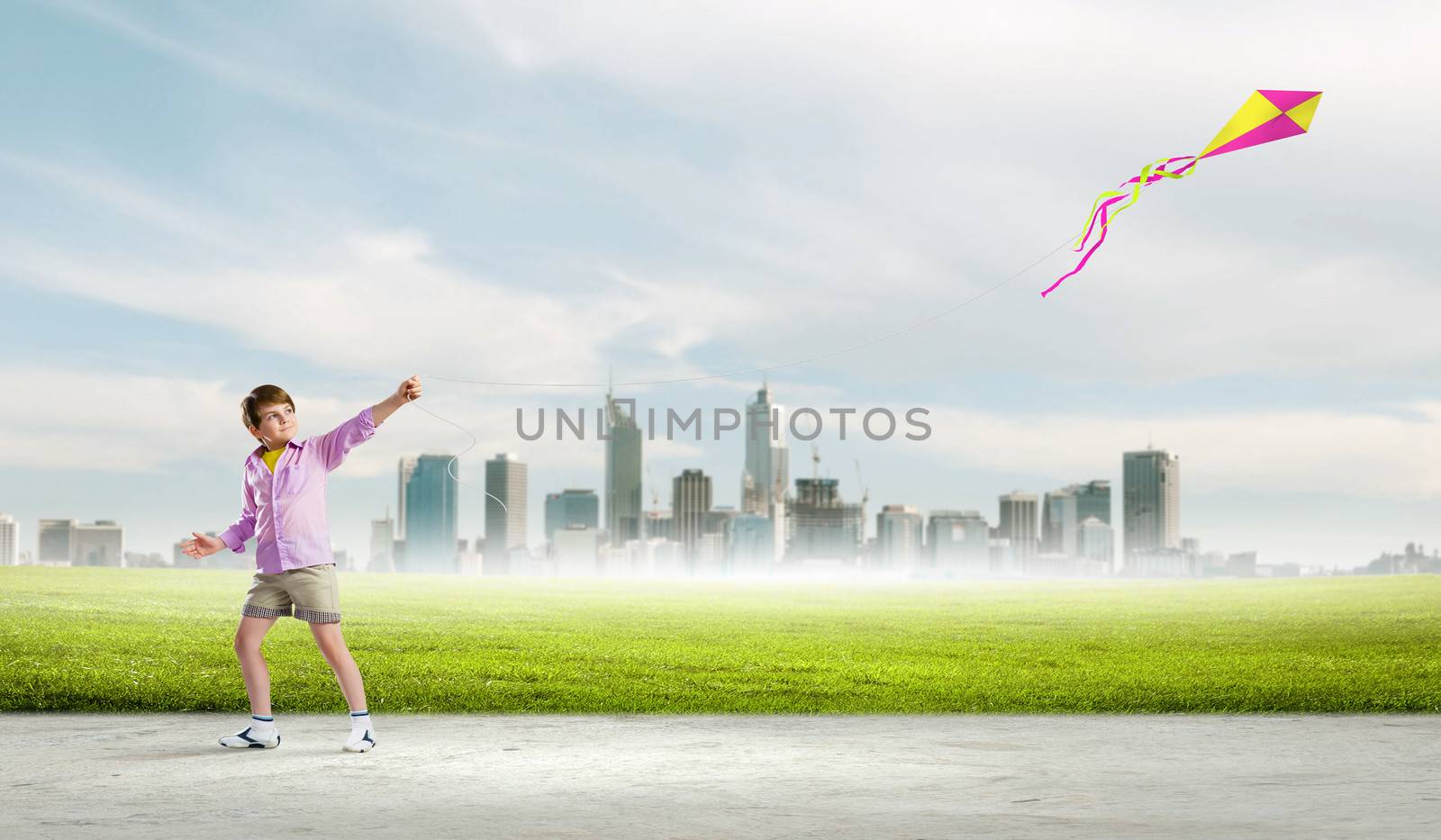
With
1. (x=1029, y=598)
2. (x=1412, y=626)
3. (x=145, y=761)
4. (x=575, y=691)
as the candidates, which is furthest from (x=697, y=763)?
(x=1029, y=598)

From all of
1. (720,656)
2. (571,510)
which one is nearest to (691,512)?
(571,510)

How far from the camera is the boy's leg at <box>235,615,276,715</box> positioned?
25.5ft

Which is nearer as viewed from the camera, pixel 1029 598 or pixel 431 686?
pixel 431 686

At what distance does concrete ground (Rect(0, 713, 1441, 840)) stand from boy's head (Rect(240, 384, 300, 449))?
1.86 metres

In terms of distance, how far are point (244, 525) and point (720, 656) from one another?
8.79 m

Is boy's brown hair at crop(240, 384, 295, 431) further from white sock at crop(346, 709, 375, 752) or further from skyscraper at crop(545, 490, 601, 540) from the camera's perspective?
skyscraper at crop(545, 490, 601, 540)

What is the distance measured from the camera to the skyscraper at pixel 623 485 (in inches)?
1395

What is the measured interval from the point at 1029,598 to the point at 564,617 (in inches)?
757

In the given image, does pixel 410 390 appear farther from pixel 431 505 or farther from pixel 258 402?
pixel 431 505

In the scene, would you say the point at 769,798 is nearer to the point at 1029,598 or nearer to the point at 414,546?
the point at 1029,598

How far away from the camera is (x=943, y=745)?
7.98 meters

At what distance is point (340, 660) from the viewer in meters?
7.73

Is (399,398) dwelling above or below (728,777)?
above

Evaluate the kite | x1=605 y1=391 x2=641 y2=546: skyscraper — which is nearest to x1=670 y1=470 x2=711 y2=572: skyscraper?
x1=605 y1=391 x2=641 y2=546: skyscraper
